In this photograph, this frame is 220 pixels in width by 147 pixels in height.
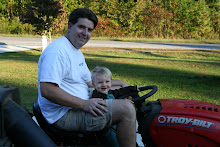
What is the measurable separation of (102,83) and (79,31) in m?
0.53

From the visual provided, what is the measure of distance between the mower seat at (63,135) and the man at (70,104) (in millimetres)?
42

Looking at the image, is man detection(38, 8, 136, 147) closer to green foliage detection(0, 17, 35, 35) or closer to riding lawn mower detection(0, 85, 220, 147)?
riding lawn mower detection(0, 85, 220, 147)

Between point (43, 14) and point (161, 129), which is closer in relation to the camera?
point (161, 129)

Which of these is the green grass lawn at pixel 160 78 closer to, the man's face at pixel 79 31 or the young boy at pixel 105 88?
the young boy at pixel 105 88

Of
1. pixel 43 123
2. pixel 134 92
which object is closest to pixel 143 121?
pixel 134 92

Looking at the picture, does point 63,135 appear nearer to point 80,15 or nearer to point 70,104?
point 70,104

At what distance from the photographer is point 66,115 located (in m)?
2.29

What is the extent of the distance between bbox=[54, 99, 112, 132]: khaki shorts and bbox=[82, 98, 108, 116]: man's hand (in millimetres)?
36

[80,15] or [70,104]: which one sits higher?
[80,15]

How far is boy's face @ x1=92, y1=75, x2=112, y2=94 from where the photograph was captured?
2676 mm

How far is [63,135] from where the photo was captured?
91.0 inches

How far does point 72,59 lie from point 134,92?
0.72 metres

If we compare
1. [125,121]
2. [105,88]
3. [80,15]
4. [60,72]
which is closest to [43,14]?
[105,88]

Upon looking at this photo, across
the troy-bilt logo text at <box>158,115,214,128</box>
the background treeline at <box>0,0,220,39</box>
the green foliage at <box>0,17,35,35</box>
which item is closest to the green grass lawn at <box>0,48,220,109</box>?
the troy-bilt logo text at <box>158,115,214,128</box>
